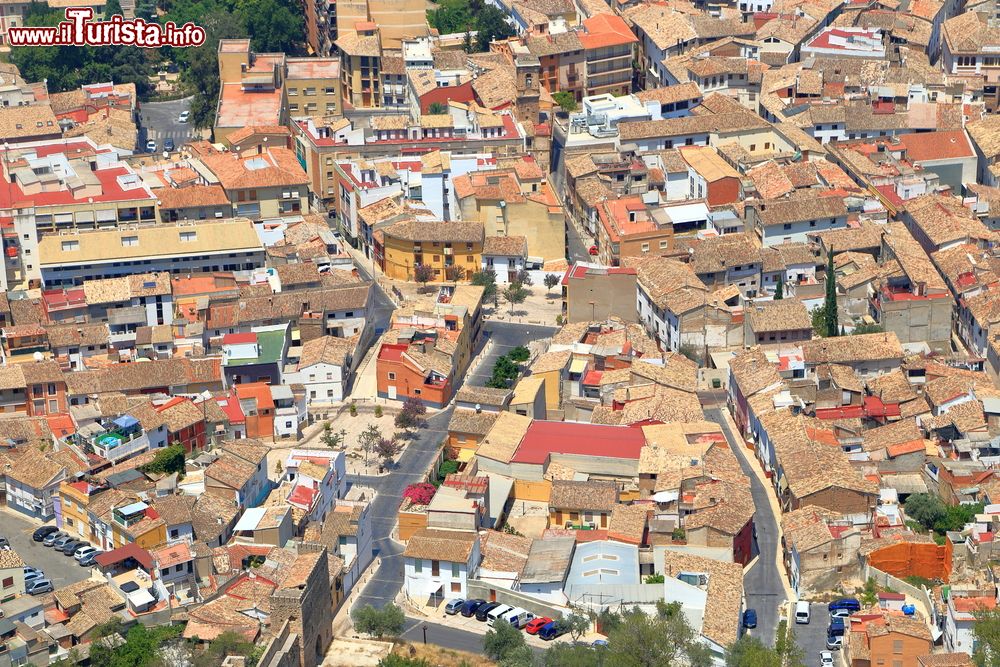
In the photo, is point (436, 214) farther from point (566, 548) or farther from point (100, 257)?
point (566, 548)

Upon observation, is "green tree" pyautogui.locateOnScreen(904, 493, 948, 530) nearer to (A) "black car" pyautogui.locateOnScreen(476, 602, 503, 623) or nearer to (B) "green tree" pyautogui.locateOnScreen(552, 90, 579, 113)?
(A) "black car" pyautogui.locateOnScreen(476, 602, 503, 623)

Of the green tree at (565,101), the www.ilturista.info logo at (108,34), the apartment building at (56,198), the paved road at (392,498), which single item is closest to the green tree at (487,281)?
the paved road at (392,498)

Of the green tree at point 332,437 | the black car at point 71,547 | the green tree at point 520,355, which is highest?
the green tree at point 520,355

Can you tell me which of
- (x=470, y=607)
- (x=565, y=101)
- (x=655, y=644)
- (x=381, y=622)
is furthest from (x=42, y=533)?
(x=565, y=101)

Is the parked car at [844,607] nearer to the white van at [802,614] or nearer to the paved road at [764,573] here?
the white van at [802,614]

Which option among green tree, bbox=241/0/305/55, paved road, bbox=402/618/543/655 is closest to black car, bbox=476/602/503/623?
paved road, bbox=402/618/543/655

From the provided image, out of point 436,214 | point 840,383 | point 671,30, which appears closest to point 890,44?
point 671,30

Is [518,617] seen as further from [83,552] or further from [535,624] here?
[83,552]
